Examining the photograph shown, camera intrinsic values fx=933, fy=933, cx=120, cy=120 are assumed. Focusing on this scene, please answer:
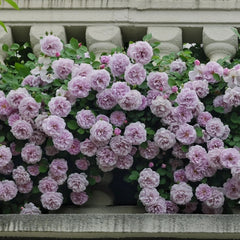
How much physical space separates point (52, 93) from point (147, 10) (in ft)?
4.47

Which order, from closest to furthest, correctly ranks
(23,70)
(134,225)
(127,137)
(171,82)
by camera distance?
(134,225) → (127,137) → (171,82) → (23,70)

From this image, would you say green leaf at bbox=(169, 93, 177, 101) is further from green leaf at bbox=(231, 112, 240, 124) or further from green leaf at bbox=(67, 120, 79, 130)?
green leaf at bbox=(67, 120, 79, 130)

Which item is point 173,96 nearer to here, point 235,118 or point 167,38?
point 235,118

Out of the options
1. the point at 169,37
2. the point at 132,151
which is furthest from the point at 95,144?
the point at 169,37

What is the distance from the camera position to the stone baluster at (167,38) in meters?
6.19

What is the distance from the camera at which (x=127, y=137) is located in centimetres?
500

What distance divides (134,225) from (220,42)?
2.05m

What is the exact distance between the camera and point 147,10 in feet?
20.8

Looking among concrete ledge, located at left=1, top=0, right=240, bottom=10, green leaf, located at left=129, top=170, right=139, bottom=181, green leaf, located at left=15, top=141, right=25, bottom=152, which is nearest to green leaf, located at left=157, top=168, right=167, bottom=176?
green leaf, located at left=129, top=170, right=139, bottom=181

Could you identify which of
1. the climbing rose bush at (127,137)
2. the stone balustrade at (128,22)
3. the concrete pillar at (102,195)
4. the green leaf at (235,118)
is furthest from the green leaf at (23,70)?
the green leaf at (235,118)

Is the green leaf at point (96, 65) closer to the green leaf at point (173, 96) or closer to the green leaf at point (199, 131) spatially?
Answer: the green leaf at point (173, 96)

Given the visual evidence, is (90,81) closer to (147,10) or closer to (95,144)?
(95,144)

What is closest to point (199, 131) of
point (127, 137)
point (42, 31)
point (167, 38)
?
point (127, 137)

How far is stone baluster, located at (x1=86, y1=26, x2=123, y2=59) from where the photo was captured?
6219 mm
